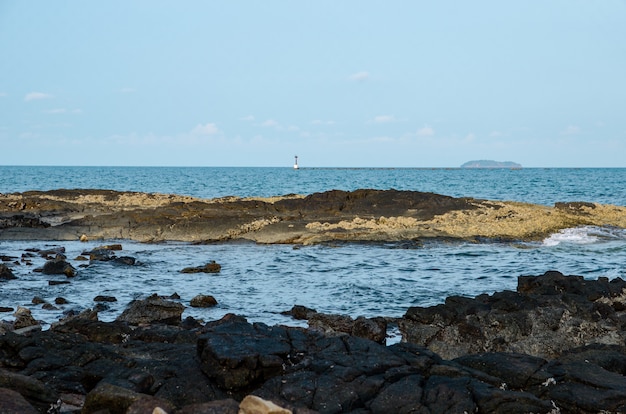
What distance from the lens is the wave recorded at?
3161 centimetres

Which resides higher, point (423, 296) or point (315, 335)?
point (315, 335)

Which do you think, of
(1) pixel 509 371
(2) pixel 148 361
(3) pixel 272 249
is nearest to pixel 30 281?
(3) pixel 272 249

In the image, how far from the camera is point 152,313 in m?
14.9

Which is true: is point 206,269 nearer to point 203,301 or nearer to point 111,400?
point 203,301

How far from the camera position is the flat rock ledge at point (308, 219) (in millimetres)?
32375

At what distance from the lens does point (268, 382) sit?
28.0 ft

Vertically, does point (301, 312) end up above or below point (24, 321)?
below

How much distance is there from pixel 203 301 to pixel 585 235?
2332 centimetres

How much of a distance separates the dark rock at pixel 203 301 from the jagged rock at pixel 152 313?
172cm

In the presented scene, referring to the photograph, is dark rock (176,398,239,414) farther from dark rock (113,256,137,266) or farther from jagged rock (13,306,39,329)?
dark rock (113,256,137,266)

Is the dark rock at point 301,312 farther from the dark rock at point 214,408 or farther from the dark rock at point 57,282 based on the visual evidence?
the dark rock at point 214,408

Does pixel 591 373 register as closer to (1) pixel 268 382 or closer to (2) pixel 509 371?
(2) pixel 509 371

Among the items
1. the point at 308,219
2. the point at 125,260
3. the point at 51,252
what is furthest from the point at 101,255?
the point at 308,219

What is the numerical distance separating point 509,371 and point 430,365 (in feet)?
3.55
